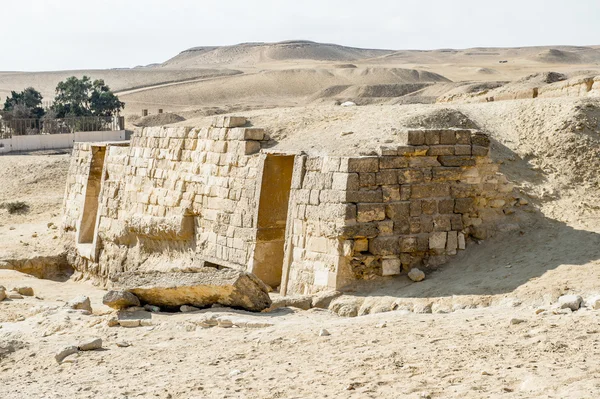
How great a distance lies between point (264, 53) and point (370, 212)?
3981 inches

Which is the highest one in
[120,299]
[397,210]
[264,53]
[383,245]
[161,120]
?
[264,53]

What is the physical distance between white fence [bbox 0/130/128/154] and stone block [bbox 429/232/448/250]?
76.2 ft

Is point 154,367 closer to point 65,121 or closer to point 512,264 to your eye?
point 512,264

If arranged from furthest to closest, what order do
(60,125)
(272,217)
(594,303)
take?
(60,125) < (272,217) < (594,303)

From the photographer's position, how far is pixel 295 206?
11.4 meters

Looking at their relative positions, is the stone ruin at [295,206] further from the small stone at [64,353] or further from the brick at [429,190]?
the small stone at [64,353]

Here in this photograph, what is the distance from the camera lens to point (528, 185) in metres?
12.8

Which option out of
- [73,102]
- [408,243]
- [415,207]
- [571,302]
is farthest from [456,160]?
[73,102]

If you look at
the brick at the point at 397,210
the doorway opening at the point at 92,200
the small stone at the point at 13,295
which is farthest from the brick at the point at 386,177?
the doorway opening at the point at 92,200

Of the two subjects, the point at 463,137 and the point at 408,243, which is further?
the point at 463,137

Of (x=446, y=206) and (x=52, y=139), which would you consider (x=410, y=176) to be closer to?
(x=446, y=206)

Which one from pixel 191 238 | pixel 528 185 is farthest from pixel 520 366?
pixel 191 238

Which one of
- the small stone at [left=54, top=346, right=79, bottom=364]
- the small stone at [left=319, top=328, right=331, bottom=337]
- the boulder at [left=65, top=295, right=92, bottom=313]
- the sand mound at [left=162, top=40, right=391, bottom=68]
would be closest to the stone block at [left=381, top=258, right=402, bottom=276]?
the small stone at [left=319, top=328, right=331, bottom=337]

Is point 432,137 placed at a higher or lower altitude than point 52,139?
higher
